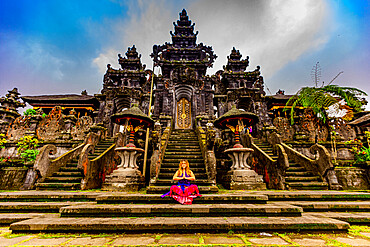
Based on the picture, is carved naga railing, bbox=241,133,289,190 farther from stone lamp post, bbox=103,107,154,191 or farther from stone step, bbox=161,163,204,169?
stone lamp post, bbox=103,107,154,191

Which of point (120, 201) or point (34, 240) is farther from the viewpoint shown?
point (120, 201)

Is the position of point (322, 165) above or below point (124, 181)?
above

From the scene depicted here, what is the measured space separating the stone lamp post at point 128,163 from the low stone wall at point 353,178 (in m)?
9.54

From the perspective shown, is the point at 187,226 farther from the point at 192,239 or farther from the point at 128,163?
the point at 128,163

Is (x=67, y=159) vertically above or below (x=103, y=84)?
below

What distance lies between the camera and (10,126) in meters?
11.6

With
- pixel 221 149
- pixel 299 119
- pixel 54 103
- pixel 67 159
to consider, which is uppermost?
pixel 54 103

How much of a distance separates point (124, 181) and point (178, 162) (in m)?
2.56

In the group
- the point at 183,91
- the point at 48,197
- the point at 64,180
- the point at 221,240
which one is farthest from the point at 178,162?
the point at 183,91

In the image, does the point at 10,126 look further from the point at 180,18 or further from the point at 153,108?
the point at 180,18

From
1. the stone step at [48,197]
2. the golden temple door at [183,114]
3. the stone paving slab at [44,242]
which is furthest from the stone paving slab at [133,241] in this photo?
the golden temple door at [183,114]

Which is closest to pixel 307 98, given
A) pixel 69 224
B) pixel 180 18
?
pixel 69 224

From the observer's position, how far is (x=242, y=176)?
7.16 m

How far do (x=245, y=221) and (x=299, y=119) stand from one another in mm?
11508
